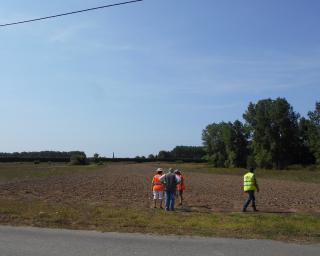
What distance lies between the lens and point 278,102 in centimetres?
12594

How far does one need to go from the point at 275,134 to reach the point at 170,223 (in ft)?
364

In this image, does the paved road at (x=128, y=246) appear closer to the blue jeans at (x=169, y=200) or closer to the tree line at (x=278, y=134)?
the blue jeans at (x=169, y=200)

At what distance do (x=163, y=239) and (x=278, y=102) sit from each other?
117 meters

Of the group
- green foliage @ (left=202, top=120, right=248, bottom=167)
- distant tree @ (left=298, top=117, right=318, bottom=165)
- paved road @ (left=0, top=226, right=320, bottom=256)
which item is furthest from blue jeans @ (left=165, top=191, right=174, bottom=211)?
green foliage @ (left=202, top=120, right=248, bottom=167)

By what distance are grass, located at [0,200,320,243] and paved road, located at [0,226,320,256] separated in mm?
1114

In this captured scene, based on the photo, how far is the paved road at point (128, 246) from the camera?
35.4 feet

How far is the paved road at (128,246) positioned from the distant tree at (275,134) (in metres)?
111

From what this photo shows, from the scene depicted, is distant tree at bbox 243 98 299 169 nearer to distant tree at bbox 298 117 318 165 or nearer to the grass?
distant tree at bbox 298 117 318 165

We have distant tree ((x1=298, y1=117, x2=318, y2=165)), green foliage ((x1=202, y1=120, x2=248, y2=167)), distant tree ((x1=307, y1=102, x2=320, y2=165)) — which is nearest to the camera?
distant tree ((x1=307, y1=102, x2=320, y2=165))

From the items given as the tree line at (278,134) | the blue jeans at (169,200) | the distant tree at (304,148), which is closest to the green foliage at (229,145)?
the tree line at (278,134)

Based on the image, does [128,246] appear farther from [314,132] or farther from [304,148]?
[304,148]

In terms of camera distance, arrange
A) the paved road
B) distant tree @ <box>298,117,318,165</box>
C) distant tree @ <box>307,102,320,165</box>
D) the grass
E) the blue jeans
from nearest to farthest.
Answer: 1. the paved road
2. the grass
3. the blue jeans
4. distant tree @ <box>307,102,320,165</box>
5. distant tree @ <box>298,117,318,165</box>

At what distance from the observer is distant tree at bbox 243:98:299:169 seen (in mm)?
121625

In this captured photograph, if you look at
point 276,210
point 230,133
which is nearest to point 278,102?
point 230,133
